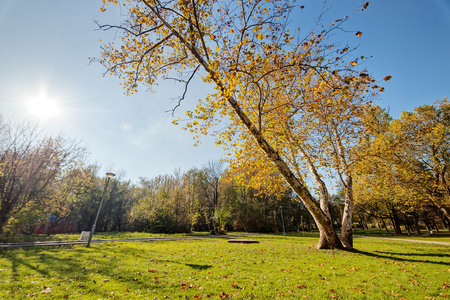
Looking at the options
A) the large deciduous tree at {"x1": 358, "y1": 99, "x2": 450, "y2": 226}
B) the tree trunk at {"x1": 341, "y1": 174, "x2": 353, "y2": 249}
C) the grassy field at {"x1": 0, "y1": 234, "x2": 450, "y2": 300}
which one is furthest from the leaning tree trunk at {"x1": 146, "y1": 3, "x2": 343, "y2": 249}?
the large deciduous tree at {"x1": 358, "y1": 99, "x2": 450, "y2": 226}

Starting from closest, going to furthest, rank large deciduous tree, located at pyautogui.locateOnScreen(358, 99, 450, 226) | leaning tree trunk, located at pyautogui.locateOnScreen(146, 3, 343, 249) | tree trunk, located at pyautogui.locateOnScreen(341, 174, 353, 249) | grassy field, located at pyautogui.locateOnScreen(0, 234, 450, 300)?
grassy field, located at pyautogui.locateOnScreen(0, 234, 450, 300)
leaning tree trunk, located at pyautogui.locateOnScreen(146, 3, 343, 249)
tree trunk, located at pyautogui.locateOnScreen(341, 174, 353, 249)
large deciduous tree, located at pyautogui.locateOnScreen(358, 99, 450, 226)

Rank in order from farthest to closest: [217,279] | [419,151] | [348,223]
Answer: [419,151]
[348,223]
[217,279]

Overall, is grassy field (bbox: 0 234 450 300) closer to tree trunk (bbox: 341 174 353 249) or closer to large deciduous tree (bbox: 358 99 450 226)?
tree trunk (bbox: 341 174 353 249)

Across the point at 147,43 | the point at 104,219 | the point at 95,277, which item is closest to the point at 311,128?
the point at 147,43

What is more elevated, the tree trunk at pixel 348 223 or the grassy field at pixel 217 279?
the tree trunk at pixel 348 223

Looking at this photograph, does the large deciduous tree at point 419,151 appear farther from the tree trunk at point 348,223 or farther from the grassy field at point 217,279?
the grassy field at point 217,279

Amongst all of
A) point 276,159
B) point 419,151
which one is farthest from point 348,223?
point 419,151

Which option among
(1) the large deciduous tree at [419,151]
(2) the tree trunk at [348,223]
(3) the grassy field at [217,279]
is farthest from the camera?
(1) the large deciduous tree at [419,151]

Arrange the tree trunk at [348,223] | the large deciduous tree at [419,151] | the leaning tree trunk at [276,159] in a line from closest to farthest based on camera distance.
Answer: the leaning tree trunk at [276,159]
the tree trunk at [348,223]
the large deciduous tree at [419,151]

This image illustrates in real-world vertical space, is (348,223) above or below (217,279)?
above

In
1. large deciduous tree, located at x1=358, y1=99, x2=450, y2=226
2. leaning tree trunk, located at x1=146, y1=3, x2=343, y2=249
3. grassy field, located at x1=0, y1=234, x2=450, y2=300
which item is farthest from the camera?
large deciduous tree, located at x1=358, y1=99, x2=450, y2=226

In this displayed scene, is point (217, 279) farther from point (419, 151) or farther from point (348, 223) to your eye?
point (419, 151)

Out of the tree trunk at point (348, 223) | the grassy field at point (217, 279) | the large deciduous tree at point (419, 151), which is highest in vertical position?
the large deciduous tree at point (419, 151)

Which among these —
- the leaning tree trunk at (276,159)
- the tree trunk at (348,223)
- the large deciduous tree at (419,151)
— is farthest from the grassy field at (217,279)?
the large deciduous tree at (419,151)
